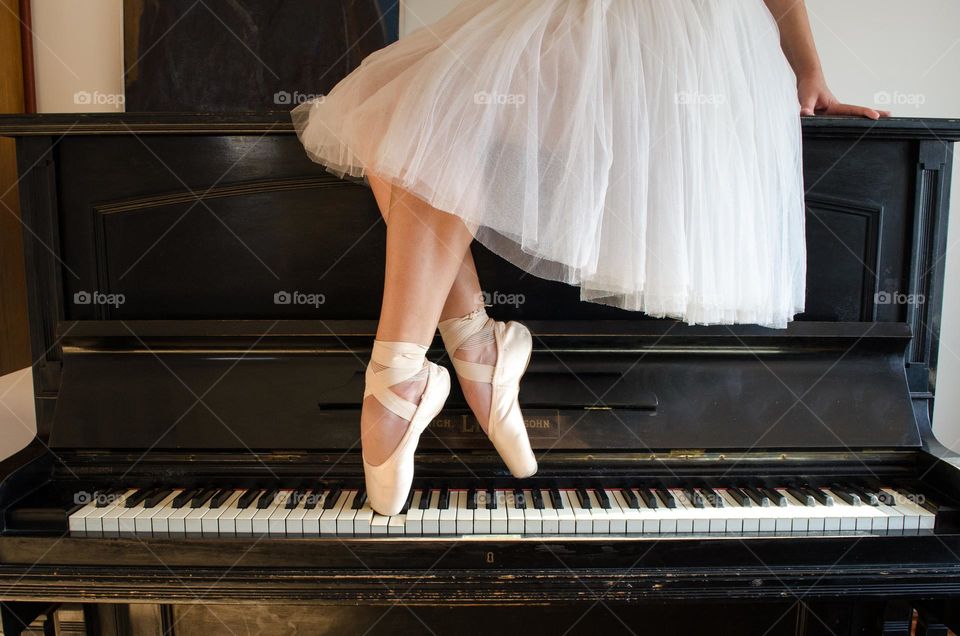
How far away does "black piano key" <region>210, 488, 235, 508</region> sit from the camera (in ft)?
3.87

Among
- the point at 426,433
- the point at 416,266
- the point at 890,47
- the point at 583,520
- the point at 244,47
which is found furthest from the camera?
the point at 890,47

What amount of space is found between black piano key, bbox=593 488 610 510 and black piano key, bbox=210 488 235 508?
730mm

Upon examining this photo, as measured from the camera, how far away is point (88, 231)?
1395mm

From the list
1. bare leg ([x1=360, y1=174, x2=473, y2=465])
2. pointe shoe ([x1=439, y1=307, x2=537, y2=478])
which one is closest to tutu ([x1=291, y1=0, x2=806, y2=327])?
bare leg ([x1=360, y1=174, x2=473, y2=465])

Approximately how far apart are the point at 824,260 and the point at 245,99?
5.40 ft

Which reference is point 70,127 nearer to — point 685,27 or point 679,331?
point 685,27

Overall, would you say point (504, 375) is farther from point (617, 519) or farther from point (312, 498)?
point (312, 498)

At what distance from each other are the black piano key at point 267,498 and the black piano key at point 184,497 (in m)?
0.14

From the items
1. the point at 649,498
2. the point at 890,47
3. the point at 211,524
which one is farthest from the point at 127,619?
the point at 890,47

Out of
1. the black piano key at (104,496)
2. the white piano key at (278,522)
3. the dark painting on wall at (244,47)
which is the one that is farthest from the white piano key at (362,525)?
the dark painting on wall at (244,47)

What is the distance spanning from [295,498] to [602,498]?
0.60 m

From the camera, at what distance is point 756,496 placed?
3.97 feet

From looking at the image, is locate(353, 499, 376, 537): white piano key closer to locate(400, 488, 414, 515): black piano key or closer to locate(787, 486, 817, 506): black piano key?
locate(400, 488, 414, 515): black piano key

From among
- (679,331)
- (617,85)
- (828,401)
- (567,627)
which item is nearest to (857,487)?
(828,401)
